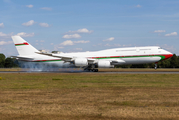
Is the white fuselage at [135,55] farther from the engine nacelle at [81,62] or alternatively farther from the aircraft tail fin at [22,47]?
the aircraft tail fin at [22,47]

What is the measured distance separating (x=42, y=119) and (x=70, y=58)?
1482 inches

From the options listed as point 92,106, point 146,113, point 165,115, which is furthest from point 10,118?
point 165,115

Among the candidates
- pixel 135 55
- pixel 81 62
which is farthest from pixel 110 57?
pixel 81 62

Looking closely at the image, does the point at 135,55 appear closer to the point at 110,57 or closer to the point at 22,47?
the point at 110,57

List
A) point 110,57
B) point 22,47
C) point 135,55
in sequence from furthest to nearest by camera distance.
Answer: point 22,47, point 110,57, point 135,55

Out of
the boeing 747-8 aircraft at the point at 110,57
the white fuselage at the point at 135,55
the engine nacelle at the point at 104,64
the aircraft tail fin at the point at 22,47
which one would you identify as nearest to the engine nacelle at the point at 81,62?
the boeing 747-8 aircraft at the point at 110,57

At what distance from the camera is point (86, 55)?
157 ft

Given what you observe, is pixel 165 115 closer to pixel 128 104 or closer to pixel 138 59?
pixel 128 104

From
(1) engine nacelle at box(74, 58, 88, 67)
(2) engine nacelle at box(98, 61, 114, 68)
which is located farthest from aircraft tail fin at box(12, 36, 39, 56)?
(2) engine nacelle at box(98, 61, 114, 68)

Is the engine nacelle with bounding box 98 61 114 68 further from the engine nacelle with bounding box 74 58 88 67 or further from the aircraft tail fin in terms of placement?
the aircraft tail fin

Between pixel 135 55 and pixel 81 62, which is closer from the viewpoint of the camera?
pixel 135 55

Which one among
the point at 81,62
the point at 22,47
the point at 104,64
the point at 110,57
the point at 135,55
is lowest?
the point at 104,64

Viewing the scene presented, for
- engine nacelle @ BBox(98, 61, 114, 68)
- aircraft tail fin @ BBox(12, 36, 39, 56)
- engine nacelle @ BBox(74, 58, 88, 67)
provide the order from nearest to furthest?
1. engine nacelle @ BBox(98, 61, 114, 68)
2. engine nacelle @ BBox(74, 58, 88, 67)
3. aircraft tail fin @ BBox(12, 36, 39, 56)

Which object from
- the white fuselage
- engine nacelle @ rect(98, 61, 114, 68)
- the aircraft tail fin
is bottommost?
engine nacelle @ rect(98, 61, 114, 68)
